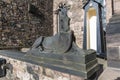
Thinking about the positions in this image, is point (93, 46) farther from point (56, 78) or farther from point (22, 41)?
point (56, 78)

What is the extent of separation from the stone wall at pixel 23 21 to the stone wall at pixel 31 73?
3.88 metres

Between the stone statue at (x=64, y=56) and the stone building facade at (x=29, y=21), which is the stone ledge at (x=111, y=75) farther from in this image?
the stone building facade at (x=29, y=21)

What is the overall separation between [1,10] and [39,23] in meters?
2.51

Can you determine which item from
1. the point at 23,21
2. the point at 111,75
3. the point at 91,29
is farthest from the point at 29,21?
the point at 111,75

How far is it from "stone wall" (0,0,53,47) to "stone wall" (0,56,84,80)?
3.88 m

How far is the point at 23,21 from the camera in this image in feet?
30.2

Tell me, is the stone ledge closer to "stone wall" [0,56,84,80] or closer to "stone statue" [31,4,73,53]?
"stone wall" [0,56,84,80]

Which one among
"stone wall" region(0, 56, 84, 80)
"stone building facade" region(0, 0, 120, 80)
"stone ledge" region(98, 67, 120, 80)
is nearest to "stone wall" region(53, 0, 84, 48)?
"stone building facade" region(0, 0, 120, 80)

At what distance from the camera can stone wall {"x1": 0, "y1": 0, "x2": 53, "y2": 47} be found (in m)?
→ 8.41

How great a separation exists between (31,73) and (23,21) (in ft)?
20.2

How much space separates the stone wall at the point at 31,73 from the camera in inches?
106

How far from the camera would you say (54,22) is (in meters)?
10.7

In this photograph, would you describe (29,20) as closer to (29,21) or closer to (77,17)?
(29,21)

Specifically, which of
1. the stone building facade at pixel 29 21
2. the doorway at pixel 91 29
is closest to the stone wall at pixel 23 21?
the stone building facade at pixel 29 21
